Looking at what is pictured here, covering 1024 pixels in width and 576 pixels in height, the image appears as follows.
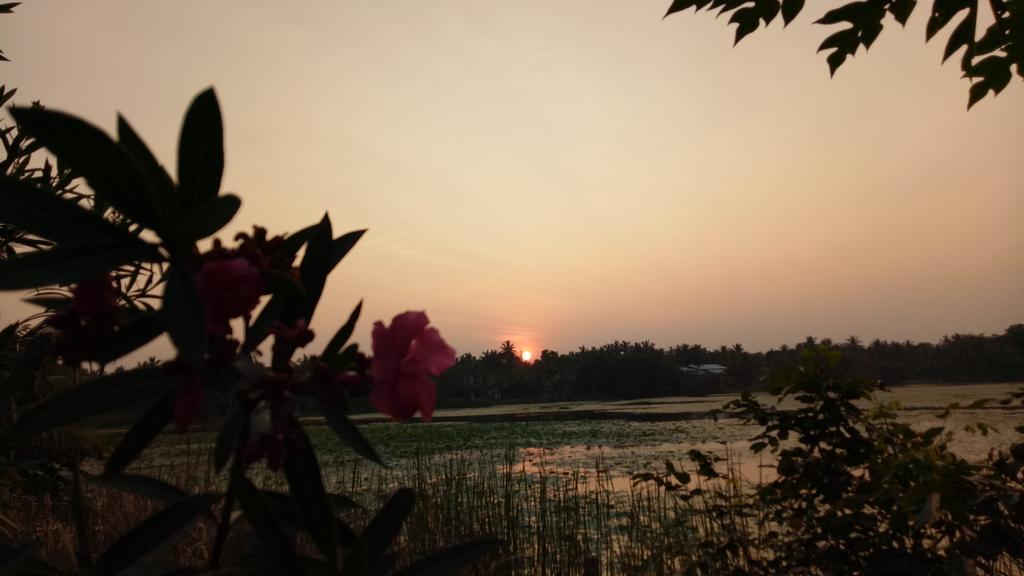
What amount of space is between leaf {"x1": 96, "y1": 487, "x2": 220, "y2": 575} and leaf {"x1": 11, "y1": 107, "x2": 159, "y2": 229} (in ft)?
0.98

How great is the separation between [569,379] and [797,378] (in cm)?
3430

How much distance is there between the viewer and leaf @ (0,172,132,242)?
47 centimetres

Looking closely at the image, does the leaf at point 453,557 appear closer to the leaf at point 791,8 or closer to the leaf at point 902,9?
the leaf at point 791,8

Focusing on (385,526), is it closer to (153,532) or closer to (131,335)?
(153,532)

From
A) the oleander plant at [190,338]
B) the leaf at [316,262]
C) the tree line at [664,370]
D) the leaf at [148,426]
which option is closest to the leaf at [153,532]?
the oleander plant at [190,338]

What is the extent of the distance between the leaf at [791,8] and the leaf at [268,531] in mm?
1935

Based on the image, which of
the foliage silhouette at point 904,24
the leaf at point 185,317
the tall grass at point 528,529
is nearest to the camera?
the leaf at point 185,317

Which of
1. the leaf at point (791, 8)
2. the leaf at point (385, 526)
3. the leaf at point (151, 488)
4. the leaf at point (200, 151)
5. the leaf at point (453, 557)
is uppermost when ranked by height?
the leaf at point (791, 8)

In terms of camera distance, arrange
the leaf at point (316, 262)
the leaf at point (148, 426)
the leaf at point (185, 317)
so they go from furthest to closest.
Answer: the leaf at point (316, 262) → the leaf at point (148, 426) → the leaf at point (185, 317)

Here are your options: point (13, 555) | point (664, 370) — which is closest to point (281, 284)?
point (13, 555)

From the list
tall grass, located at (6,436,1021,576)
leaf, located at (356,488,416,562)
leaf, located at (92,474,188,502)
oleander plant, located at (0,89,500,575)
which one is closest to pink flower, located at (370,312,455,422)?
oleander plant, located at (0,89,500,575)

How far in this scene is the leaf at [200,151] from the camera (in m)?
0.48

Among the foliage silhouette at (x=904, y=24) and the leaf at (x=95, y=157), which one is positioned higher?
the foliage silhouette at (x=904, y=24)

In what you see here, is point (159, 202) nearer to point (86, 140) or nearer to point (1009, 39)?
point (86, 140)
